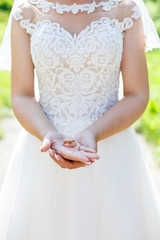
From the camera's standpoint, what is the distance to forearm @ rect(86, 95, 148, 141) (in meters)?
2.35

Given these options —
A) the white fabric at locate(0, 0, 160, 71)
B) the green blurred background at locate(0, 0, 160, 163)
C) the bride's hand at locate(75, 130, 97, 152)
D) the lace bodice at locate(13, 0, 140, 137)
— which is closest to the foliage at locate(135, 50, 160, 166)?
the green blurred background at locate(0, 0, 160, 163)

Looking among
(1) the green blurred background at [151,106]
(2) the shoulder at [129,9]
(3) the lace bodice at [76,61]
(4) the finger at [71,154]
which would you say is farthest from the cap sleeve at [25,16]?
(1) the green blurred background at [151,106]

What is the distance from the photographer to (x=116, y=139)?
2.76 m

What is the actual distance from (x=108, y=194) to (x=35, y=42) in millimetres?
976

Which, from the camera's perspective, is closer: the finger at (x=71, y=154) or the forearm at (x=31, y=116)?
the finger at (x=71, y=154)

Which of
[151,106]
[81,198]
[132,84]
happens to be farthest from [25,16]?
[151,106]

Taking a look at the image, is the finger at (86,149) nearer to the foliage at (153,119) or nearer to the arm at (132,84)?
the arm at (132,84)

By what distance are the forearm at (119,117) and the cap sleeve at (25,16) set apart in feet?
2.13

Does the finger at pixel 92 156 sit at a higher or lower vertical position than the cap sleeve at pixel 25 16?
lower

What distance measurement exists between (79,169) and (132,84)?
1.95 ft

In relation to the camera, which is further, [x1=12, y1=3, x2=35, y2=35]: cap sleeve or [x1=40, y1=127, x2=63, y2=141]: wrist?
[x1=12, y1=3, x2=35, y2=35]: cap sleeve

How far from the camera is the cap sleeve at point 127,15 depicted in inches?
98.0

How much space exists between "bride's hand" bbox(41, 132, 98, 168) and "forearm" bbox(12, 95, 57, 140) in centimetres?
13

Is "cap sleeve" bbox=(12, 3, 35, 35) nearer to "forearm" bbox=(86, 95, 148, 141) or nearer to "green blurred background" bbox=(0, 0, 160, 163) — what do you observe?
"forearm" bbox=(86, 95, 148, 141)
